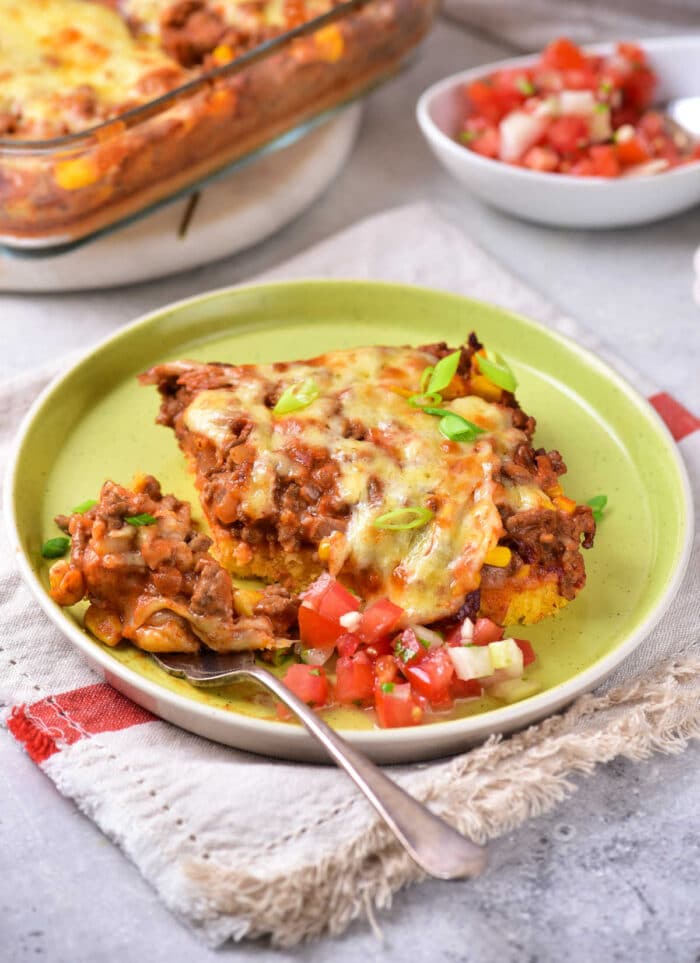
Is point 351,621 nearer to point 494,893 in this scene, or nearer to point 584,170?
point 494,893

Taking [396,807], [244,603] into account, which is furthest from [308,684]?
[396,807]

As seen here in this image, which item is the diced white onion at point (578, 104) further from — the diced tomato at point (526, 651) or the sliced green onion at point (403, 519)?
the diced tomato at point (526, 651)

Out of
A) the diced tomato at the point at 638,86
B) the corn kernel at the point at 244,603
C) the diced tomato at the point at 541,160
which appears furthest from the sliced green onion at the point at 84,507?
the diced tomato at the point at 638,86

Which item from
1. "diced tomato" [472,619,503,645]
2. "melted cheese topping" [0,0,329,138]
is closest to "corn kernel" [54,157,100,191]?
"melted cheese topping" [0,0,329,138]

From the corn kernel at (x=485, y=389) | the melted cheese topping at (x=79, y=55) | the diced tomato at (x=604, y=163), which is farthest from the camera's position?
the diced tomato at (x=604, y=163)

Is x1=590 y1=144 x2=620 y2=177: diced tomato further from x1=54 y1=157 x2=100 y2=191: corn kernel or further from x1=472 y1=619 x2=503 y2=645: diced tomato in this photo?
x1=472 y1=619 x2=503 y2=645: diced tomato
